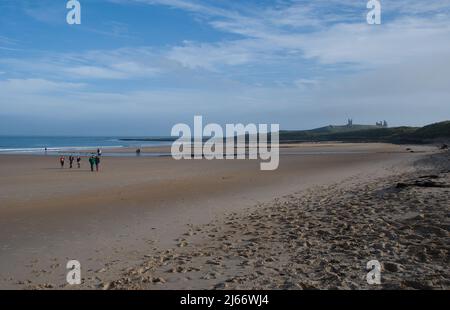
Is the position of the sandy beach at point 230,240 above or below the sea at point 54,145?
below

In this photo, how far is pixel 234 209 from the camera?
1213cm

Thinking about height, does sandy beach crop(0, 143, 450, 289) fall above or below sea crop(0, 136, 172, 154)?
below

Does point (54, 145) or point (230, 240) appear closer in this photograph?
point (230, 240)

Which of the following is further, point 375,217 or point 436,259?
point 375,217

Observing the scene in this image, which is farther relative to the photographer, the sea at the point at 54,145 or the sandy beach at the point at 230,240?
the sea at the point at 54,145

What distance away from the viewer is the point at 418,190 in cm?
1136

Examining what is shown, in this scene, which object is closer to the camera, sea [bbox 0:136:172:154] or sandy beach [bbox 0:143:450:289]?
sandy beach [bbox 0:143:450:289]

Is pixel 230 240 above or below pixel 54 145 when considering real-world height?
below
